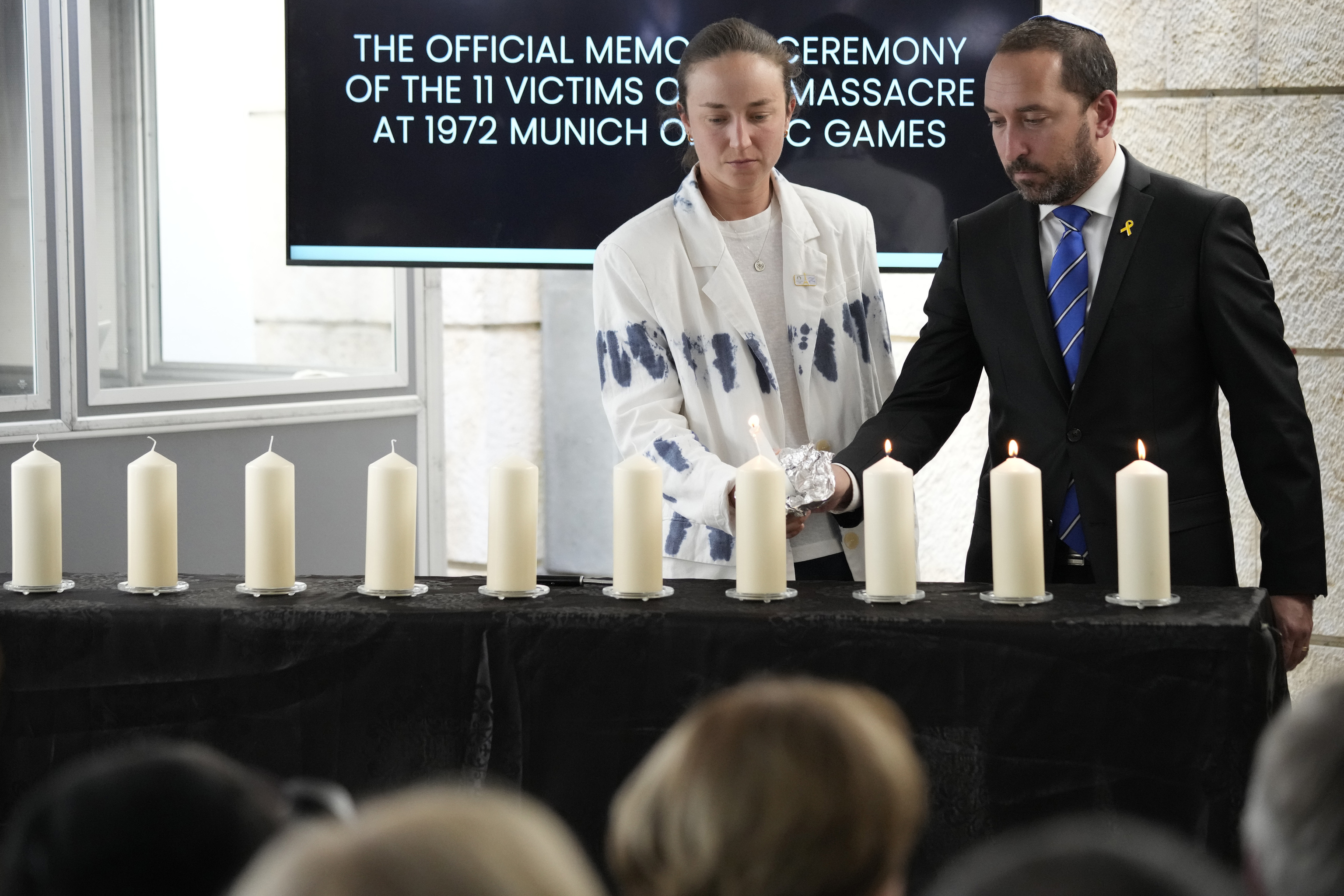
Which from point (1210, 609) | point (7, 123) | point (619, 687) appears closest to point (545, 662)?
point (619, 687)

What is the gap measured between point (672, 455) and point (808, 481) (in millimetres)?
350

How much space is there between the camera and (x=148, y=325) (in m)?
4.26

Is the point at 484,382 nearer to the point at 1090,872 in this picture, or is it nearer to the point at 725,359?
the point at 725,359

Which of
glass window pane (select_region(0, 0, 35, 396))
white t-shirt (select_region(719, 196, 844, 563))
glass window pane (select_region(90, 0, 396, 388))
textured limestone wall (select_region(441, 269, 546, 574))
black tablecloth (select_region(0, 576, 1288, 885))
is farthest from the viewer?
textured limestone wall (select_region(441, 269, 546, 574))

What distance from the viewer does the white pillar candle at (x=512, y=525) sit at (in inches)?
87.0

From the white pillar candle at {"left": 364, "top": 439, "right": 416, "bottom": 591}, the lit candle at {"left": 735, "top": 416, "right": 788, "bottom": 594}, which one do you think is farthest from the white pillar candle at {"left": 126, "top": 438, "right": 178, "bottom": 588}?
the lit candle at {"left": 735, "top": 416, "right": 788, "bottom": 594}

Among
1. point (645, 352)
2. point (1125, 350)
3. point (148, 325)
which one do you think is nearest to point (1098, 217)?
point (1125, 350)

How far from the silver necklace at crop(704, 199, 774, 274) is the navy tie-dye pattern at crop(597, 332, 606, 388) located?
355 millimetres

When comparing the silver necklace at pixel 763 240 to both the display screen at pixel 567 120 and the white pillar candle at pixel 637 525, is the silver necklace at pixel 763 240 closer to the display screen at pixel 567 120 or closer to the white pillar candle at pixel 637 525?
the display screen at pixel 567 120

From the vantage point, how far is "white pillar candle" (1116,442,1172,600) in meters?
2.09

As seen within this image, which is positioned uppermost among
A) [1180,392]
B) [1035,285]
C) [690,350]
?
[1035,285]

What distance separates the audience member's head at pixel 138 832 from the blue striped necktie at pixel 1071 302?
2.11 metres

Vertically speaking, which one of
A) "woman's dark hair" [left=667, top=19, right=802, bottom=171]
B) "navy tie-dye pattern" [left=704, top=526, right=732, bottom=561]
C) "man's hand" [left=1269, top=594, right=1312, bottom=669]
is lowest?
"man's hand" [left=1269, top=594, right=1312, bottom=669]

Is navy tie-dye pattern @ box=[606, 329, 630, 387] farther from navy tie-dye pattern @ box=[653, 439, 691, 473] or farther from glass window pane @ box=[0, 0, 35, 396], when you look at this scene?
glass window pane @ box=[0, 0, 35, 396]
